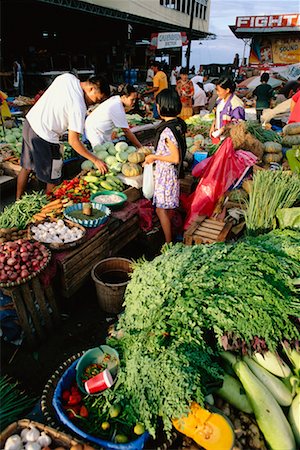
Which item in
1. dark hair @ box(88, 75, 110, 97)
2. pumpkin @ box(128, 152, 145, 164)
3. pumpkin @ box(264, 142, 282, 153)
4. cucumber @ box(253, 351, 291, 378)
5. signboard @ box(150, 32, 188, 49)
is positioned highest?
signboard @ box(150, 32, 188, 49)

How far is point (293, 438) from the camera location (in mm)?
1746

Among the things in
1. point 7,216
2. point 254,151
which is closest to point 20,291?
point 7,216

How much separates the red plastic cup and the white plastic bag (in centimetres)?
266

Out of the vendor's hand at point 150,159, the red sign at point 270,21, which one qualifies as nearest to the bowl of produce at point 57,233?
the vendor's hand at point 150,159

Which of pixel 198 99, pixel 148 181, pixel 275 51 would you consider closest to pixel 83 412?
pixel 148 181

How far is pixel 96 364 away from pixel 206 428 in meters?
0.86

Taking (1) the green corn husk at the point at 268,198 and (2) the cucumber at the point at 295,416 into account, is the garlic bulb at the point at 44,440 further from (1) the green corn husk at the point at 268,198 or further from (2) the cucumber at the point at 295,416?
(1) the green corn husk at the point at 268,198

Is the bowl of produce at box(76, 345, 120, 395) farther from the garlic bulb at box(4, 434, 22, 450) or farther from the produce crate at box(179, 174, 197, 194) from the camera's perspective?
the produce crate at box(179, 174, 197, 194)

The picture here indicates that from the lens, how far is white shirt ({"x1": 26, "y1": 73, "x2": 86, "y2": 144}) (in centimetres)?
362

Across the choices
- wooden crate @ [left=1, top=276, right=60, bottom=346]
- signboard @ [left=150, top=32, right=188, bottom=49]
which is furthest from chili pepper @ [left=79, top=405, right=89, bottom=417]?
signboard @ [left=150, top=32, right=188, bottom=49]

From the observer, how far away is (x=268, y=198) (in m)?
3.32

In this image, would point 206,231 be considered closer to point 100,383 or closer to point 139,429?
point 100,383

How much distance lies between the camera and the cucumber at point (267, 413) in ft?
5.58

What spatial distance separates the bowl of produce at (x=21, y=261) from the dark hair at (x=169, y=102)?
6.44 ft
